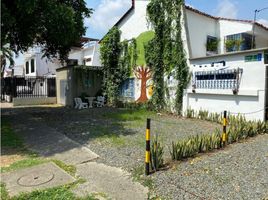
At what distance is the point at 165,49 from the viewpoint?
1480 cm

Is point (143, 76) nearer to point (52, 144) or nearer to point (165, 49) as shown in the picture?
point (165, 49)

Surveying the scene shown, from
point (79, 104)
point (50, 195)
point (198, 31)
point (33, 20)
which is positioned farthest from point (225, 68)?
point (79, 104)

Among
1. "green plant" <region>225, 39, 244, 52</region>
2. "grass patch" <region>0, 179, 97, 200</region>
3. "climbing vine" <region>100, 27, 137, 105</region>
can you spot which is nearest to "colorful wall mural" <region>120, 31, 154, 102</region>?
"climbing vine" <region>100, 27, 137, 105</region>

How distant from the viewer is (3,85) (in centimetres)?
2345

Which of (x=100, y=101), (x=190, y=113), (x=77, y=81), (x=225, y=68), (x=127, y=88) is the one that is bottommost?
(x=190, y=113)

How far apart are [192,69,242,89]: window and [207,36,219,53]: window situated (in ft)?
11.2

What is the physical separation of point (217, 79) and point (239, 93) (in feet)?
4.49

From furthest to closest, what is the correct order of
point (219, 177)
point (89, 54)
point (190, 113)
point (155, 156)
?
point (89, 54), point (190, 113), point (155, 156), point (219, 177)

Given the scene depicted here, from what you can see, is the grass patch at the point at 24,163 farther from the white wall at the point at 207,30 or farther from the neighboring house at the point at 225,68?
the white wall at the point at 207,30

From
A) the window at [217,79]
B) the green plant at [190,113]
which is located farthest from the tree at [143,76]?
the window at [217,79]

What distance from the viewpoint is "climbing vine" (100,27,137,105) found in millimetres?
18328

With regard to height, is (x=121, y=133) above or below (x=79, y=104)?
below

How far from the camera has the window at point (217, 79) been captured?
37.8 feet

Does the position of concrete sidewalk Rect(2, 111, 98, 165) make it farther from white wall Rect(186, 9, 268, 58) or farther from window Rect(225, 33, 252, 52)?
window Rect(225, 33, 252, 52)
